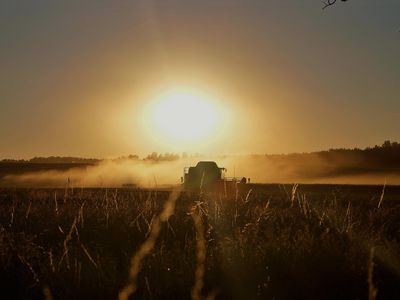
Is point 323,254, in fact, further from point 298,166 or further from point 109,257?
point 298,166

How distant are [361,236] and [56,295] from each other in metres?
4.73

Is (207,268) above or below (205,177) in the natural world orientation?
below

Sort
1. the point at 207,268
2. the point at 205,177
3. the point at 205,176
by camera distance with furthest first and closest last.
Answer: the point at 205,176
the point at 205,177
the point at 207,268

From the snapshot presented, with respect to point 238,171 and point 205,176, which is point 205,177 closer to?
point 205,176

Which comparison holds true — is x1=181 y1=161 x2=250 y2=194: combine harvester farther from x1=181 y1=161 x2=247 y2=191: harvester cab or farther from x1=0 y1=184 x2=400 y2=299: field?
x1=0 y1=184 x2=400 y2=299: field

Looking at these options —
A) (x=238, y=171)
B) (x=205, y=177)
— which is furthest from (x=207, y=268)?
(x=238, y=171)

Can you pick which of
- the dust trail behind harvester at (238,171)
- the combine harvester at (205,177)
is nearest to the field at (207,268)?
the combine harvester at (205,177)

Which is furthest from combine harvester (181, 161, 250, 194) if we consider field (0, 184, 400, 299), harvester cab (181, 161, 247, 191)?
field (0, 184, 400, 299)

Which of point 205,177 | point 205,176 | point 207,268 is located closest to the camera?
point 207,268

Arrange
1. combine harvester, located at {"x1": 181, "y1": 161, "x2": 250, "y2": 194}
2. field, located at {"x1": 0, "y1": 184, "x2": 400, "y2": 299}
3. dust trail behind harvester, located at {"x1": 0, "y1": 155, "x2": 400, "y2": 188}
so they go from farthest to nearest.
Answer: dust trail behind harvester, located at {"x1": 0, "y1": 155, "x2": 400, "y2": 188}, combine harvester, located at {"x1": 181, "y1": 161, "x2": 250, "y2": 194}, field, located at {"x1": 0, "y1": 184, "x2": 400, "y2": 299}

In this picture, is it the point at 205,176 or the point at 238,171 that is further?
the point at 238,171

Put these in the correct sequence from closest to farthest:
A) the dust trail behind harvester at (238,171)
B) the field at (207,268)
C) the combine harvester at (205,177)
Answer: the field at (207,268) < the combine harvester at (205,177) < the dust trail behind harvester at (238,171)

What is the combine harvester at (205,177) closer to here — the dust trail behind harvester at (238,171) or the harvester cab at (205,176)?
the harvester cab at (205,176)

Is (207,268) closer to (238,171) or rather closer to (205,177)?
(205,177)
